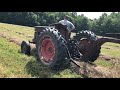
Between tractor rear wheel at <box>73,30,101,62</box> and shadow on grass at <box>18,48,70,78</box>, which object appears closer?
shadow on grass at <box>18,48,70,78</box>

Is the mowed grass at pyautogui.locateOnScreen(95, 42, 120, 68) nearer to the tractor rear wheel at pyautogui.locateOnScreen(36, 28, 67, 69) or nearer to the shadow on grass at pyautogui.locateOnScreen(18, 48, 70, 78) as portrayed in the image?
the tractor rear wheel at pyautogui.locateOnScreen(36, 28, 67, 69)

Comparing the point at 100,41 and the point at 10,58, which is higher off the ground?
the point at 100,41

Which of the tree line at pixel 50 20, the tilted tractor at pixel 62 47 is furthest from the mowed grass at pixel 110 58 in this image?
the tree line at pixel 50 20

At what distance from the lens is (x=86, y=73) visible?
902cm

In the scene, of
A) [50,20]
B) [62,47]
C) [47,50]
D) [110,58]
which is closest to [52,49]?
[47,50]

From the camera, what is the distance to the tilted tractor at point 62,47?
8641mm

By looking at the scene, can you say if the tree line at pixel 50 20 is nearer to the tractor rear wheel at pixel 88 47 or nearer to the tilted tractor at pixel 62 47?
the tractor rear wheel at pixel 88 47

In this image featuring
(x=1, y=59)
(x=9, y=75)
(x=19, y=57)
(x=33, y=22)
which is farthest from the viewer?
(x=33, y=22)

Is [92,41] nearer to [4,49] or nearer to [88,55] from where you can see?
[88,55]

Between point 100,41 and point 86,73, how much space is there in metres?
1.24

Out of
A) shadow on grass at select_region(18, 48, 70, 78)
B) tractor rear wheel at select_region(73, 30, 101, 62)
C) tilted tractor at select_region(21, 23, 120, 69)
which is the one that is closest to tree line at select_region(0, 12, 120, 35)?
tractor rear wheel at select_region(73, 30, 101, 62)

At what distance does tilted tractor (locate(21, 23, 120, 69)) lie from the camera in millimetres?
8641

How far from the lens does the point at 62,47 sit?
8.55 m
